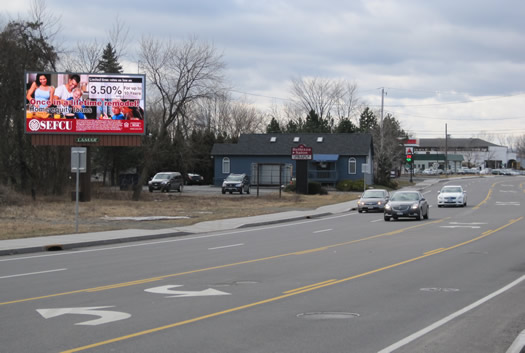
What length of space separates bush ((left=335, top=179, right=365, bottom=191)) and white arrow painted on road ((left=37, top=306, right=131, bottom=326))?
62354 mm

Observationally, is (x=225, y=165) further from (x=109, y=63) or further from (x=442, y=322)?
(x=442, y=322)

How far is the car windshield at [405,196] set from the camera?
3378cm

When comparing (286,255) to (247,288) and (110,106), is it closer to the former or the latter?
(247,288)

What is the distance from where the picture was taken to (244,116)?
382ft

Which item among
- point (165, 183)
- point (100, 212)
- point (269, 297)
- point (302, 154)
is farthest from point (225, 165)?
point (269, 297)

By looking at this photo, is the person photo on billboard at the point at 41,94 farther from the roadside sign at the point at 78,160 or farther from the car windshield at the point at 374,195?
the car windshield at the point at 374,195

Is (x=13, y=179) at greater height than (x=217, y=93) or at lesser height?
lesser

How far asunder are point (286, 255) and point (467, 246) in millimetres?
6096

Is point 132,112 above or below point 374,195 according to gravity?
above

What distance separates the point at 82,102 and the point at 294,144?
39.6m

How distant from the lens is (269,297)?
458 inches

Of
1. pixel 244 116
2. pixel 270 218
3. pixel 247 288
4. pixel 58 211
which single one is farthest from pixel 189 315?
pixel 244 116

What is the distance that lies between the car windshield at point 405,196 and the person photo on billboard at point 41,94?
23148 millimetres

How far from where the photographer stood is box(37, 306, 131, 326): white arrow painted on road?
9461 millimetres
